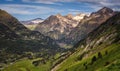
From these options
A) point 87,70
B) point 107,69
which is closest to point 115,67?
point 107,69

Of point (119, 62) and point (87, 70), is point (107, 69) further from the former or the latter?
point (87, 70)

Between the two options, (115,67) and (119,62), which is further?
(119,62)

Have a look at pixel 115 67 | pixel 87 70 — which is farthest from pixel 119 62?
pixel 87 70

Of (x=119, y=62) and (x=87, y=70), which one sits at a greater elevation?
(x=119, y=62)

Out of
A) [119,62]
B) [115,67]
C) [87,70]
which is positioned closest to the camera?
[115,67]

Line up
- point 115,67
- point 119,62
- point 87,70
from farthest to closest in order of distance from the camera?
1. point 87,70
2. point 119,62
3. point 115,67

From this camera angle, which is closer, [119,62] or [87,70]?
[119,62]

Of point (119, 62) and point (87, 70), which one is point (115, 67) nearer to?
point (119, 62)

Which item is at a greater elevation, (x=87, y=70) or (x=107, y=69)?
(x=107, y=69)
